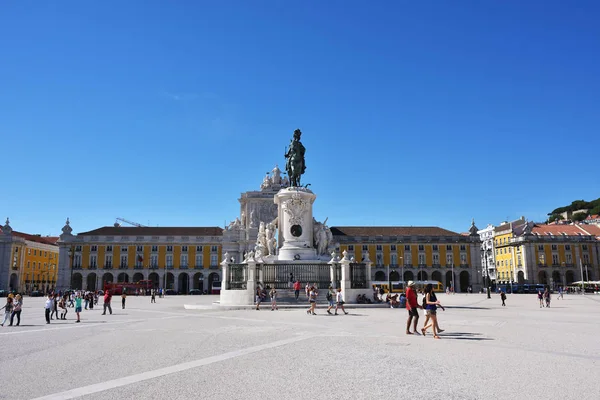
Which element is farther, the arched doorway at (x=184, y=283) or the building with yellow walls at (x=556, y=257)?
the arched doorway at (x=184, y=283)

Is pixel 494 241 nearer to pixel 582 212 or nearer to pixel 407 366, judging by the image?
pixel 582 212

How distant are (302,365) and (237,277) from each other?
60.2 ft

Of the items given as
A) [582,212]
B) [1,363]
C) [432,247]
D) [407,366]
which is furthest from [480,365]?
[582,212]

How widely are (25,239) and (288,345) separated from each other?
83.9m

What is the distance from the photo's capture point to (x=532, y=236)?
8056 cm

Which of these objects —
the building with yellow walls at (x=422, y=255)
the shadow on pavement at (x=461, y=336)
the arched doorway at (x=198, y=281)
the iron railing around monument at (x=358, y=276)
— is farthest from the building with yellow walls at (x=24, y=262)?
the shadow on pavement at (x=461, y=336)

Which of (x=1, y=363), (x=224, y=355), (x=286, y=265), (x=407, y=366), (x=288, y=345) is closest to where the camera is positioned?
(x=407, y=366)

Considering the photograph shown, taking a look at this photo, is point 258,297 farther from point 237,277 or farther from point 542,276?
point 542,276

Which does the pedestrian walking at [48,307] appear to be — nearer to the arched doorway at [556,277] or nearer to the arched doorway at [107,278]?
the arched doorway at [107,278]

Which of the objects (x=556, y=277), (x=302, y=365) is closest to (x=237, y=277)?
(x=302, y=365)

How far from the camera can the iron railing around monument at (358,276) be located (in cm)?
2484

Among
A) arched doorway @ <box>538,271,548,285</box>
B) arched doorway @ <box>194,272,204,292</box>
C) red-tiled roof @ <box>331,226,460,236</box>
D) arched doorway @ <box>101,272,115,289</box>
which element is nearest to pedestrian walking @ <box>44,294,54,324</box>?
→ arched doorway @ <box>194,272,204,292</box>

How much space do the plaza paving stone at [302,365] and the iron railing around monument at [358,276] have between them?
11581mm

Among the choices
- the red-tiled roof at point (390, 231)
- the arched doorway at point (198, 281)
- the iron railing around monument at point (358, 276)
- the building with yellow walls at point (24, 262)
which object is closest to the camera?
the iron railing around monument at point (358, 276)
